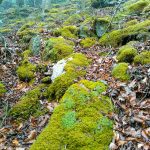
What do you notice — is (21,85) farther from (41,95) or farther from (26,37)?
(26,37)

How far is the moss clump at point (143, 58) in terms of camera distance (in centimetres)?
786

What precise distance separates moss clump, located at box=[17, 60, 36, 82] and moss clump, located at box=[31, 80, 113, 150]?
9.46ft

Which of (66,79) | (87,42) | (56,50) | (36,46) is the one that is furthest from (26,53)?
(66,79)

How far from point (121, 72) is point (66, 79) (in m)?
1.46

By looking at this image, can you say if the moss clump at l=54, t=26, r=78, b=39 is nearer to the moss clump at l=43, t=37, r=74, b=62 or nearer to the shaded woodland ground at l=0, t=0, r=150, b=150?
the shaded woodland ground at l=0, t=0, r=150, b=150

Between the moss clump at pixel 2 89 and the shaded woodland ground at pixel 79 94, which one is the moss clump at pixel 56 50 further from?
the moss clump at pixel 2 89

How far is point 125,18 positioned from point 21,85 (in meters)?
7.46

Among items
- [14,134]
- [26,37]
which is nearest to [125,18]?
[26,37]

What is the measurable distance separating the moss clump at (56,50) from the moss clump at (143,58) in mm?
2863

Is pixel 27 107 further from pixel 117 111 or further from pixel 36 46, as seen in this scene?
pixel 36 46

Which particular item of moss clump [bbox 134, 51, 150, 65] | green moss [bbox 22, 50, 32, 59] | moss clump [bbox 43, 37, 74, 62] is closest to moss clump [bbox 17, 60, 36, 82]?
moss clump [bbox 43, 37, 74, 62]

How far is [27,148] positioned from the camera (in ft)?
19.2

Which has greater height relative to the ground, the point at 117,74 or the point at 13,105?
the point at 117,74

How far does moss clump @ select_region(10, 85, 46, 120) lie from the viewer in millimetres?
7199
